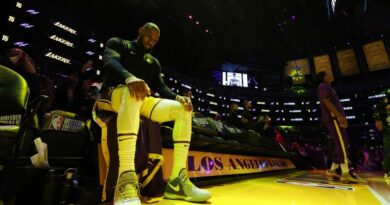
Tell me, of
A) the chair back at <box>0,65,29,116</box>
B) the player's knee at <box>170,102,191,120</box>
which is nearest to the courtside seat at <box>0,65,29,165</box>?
the chair back at <box>0,65,29,116</box>

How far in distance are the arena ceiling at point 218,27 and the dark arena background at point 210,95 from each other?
0.07 m

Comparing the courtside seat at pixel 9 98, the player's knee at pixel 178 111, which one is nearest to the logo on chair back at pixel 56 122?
the courtside seat at pixel 9 98

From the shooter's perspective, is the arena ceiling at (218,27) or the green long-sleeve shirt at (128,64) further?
the arena ceiling at (218,27)

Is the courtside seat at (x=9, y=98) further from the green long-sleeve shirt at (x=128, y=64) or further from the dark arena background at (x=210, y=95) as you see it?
the green long-sleeve shirt at (x=128, y=64)

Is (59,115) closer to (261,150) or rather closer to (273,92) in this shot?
(261,150)

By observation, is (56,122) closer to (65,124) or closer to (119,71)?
(65,124)

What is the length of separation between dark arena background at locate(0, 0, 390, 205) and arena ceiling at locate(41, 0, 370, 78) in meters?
0.07

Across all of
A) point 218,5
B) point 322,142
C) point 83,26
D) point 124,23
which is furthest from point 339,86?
point 83,26

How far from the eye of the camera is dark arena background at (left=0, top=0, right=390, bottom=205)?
65.3 inches

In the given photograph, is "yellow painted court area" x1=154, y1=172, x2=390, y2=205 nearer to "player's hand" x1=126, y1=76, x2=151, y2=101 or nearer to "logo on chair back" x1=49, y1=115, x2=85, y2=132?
"player's hand" x1=126, y1=76, x2=151, y2=101

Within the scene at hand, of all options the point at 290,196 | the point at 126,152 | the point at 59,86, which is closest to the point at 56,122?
the point at 126,152

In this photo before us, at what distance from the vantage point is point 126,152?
148cm

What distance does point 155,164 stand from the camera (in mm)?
1907

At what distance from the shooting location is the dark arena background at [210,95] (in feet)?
5.44
